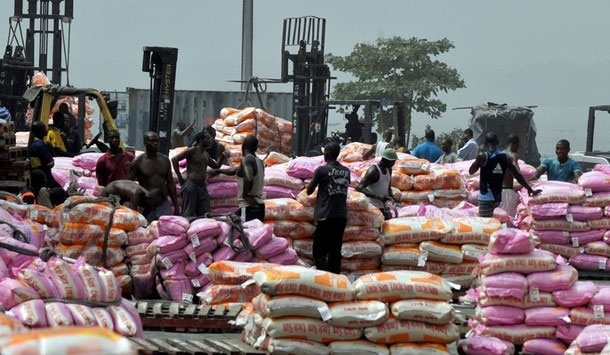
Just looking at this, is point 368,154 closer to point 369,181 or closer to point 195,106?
point 369,181

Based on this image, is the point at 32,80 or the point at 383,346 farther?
the point at 32,80

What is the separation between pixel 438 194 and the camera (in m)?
20.6

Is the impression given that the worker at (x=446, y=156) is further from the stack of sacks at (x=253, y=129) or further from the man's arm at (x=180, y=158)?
the man's arm at (x=180, y=158)

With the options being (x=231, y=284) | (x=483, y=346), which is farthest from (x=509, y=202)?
(x=483, y=346)

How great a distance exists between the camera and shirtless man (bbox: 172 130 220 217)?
1758 centimetres

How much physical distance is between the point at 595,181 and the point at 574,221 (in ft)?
1.80

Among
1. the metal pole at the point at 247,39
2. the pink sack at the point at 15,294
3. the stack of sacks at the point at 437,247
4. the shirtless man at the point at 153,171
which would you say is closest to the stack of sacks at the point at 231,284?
the stack of sacks at the point at 437,247

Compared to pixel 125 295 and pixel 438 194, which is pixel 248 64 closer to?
pixel 438 194

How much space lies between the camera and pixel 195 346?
1165 cm

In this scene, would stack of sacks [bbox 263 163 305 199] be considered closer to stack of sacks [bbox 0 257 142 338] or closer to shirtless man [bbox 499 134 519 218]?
shirtless man [bbox 499 134 519 218]

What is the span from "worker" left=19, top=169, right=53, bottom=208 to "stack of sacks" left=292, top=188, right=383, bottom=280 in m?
2.83

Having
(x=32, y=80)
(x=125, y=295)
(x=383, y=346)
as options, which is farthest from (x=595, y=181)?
(x=32, y=80)

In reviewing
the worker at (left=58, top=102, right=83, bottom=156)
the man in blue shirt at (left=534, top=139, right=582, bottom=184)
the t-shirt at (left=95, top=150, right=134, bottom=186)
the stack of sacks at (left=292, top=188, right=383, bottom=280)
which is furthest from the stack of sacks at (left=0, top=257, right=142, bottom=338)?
the worker at (left=58, top=102, right=83, bottom=156)

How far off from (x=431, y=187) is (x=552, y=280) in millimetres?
7784
